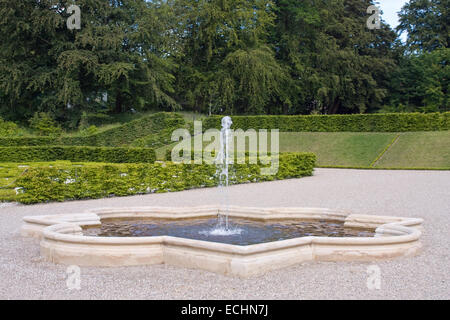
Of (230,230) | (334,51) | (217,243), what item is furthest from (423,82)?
(217,243)

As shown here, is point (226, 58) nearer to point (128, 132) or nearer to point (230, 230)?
point (128, 132)

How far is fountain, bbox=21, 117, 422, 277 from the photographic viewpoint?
15.5ft

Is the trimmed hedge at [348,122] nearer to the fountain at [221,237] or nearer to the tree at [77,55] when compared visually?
the tree at [77,55]

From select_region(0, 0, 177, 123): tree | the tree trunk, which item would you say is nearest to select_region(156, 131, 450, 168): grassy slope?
select_region(0, 0, 177, 123): tree

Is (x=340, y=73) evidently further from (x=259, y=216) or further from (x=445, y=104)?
(x=259, y=216)

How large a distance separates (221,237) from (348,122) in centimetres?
2369

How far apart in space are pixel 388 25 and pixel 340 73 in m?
8.50

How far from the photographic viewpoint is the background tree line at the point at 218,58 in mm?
29047

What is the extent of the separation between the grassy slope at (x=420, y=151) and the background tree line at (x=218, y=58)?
13116 mm

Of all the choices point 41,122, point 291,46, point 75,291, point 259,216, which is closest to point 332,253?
point 259,216

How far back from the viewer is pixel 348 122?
91.7 ft
